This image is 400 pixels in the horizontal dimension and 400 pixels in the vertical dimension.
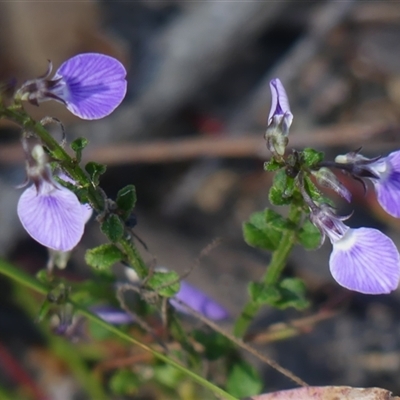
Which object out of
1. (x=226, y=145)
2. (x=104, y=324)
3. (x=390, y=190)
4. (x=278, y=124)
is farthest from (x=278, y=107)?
(x=226, y=145)

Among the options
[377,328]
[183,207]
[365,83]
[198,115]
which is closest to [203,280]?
[183,207]

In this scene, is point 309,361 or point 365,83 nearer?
point 309,361

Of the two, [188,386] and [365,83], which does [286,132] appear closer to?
[188,386]

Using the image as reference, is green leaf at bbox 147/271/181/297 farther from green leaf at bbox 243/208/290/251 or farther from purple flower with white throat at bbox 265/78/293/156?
purple flower with white throat at bbox 265/78/293/156

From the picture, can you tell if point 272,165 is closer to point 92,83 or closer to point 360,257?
point 360,257

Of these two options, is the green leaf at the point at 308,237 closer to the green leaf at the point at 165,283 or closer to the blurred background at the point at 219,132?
the green leaf at the point at 165,283

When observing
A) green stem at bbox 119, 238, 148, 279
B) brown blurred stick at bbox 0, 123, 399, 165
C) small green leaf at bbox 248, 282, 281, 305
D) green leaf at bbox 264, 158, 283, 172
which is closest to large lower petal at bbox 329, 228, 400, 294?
green leaf at bbox 264, 158, 283, 172
